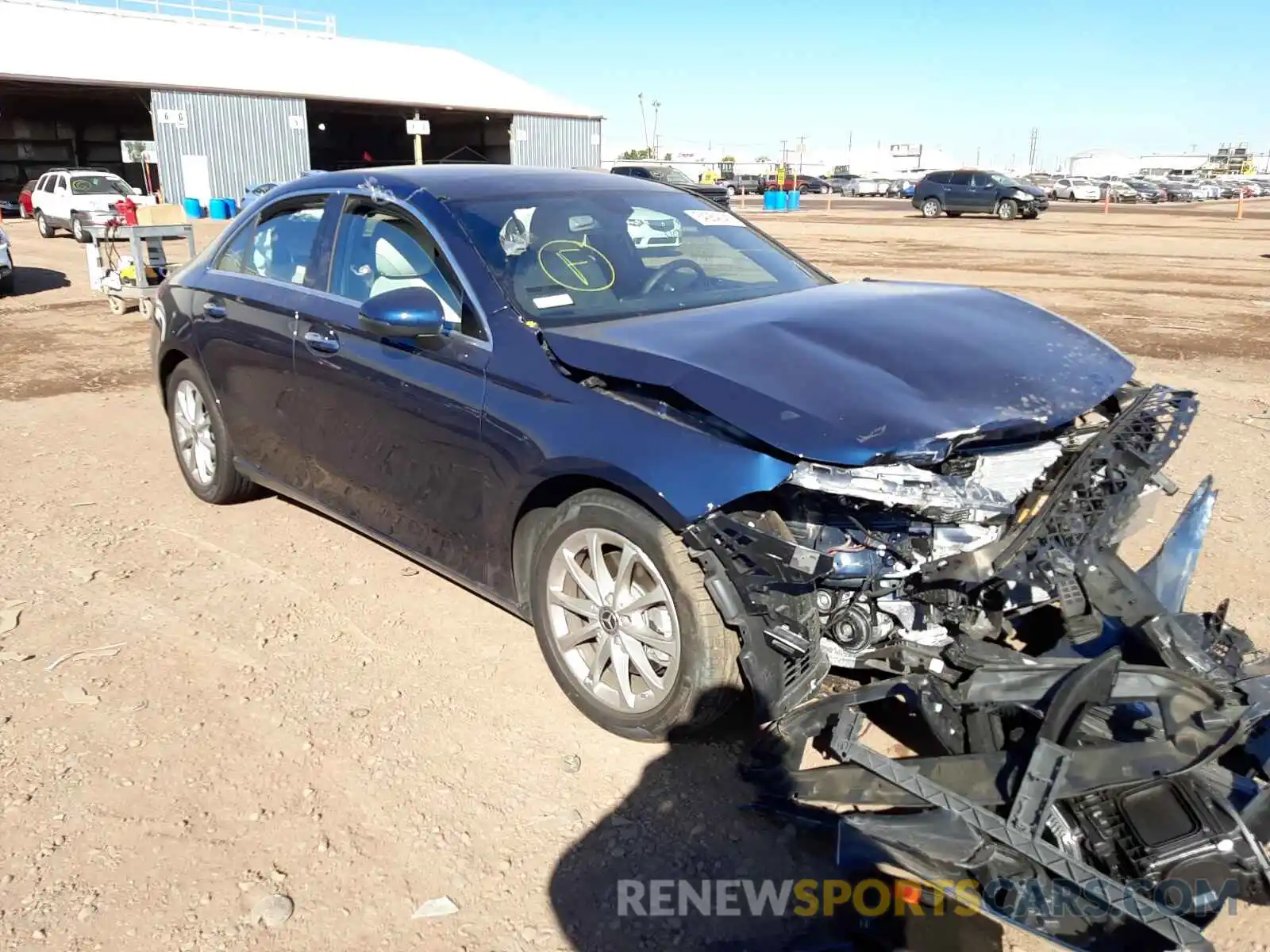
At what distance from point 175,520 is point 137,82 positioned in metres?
34.0

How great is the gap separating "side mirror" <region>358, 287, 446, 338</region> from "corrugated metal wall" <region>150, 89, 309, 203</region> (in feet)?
111

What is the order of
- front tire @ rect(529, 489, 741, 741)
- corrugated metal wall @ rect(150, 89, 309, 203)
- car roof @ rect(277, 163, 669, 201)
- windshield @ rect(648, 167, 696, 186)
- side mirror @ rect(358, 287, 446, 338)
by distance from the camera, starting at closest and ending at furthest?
front tire @ rect(529, 489, 741, 741) < side mirror @ rect(358, 287, 446, 338) < car roof @ rect(277, 163, 669, 201) < windshield @ rect(648, 167, 696, 186) < corrugated metal wall @ rect(150, 89, 309, 203)

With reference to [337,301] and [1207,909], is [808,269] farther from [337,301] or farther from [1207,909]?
[1207,909]

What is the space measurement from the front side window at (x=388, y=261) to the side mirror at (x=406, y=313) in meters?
0.08

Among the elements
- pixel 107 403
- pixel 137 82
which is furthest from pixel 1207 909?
pixel 137 82

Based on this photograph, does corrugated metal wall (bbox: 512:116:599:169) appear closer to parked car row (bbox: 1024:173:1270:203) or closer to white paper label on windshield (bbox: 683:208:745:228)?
parked car row (bbox: 1024:173:1270:203)

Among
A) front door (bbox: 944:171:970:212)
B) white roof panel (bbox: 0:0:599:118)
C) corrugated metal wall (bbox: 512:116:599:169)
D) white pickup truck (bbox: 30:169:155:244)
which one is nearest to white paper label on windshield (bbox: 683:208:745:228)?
white pickup truck (bbox: 30:169:155:244)

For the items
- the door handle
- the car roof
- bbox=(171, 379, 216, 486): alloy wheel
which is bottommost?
bbox=(171, 379, 216, 486): alloy wheel

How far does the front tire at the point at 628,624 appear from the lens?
291 centimetres

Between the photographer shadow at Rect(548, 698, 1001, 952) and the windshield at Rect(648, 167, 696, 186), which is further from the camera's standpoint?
the windshield at Rect(648, 167, 696, 186)

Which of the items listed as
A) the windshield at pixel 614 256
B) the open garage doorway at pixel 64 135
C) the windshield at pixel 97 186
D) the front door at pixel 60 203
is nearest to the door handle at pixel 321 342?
the windshield at pixel 614 256

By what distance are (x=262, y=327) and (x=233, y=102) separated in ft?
117

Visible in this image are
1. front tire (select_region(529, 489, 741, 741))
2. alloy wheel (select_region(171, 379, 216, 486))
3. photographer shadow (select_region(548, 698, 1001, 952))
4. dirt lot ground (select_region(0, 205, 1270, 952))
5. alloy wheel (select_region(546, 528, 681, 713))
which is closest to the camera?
photographer shadow (select_region(548, 698, 1001, 952))

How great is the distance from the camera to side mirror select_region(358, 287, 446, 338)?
3.42 m
